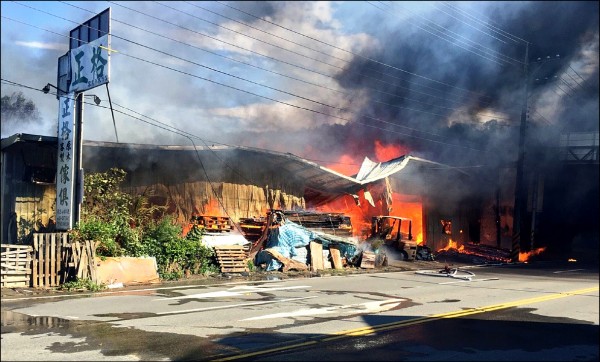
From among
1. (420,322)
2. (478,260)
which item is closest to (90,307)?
(420,322)

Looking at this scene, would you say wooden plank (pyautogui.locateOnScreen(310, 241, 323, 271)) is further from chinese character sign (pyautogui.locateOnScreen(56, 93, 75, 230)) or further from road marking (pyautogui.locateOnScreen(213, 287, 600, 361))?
road marking (pyautogui.locateOnScreen(213, 287, 600, 361))

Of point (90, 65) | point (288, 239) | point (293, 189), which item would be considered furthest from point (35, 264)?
point (293, 189)

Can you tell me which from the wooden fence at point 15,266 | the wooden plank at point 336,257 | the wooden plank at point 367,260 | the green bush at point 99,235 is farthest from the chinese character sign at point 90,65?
the wooden plank at point 367,260

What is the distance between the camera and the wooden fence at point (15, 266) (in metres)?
13.0

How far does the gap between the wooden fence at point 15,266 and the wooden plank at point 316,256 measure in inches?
400

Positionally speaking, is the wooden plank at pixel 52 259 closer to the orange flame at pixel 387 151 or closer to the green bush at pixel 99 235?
the green bush at pixel 99 235

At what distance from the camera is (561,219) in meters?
31.7

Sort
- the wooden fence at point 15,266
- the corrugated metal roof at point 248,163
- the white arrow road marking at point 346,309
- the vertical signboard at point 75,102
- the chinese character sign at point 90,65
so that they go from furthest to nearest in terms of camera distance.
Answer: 1. the corrugated metal roof at point 248,163
2. the vertical signboard at point 75,102
3. the chinese character sign at point 90,65
4. the wooden fence at point 15,266
5. the white arrow road marking at point 346,309

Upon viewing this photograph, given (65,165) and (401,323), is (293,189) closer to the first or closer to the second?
(65,165)

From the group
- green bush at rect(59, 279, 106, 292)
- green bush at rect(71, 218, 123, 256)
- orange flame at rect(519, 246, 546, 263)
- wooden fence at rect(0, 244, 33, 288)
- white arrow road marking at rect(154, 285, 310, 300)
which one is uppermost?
green bush at rect(71, 218, 123, 256)

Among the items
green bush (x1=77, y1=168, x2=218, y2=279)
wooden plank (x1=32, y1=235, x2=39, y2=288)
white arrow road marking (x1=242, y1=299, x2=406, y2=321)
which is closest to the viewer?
white arrow road marking (x1=242, y1=299, x2=406, y2=321)

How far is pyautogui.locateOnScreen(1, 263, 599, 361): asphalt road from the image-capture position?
678cm

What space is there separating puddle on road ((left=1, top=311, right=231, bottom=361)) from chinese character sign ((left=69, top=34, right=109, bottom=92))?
8.12m

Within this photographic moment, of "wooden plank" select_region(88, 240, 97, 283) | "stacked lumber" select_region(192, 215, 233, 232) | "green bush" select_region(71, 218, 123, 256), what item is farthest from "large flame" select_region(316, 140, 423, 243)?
"wooden plank" select_region(88, 240, 97, 283)
